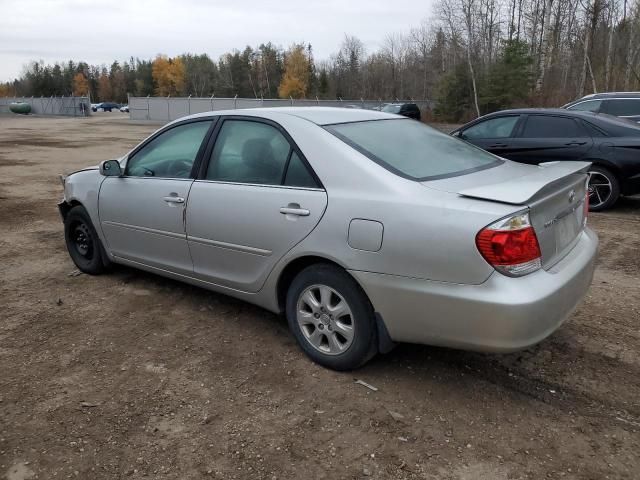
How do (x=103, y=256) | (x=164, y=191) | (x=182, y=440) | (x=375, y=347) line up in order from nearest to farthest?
(x=182, y=440) → (x=375, y=347) → (x=164, y=191) → (x=103, y=256)

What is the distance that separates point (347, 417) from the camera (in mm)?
2881

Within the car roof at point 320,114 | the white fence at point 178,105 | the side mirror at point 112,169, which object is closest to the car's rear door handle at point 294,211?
the car roof at point 320,114

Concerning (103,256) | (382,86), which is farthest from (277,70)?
(103,256)

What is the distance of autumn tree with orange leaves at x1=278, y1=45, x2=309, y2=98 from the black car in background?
6747cm

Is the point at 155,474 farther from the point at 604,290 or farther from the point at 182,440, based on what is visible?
the point at 604,290

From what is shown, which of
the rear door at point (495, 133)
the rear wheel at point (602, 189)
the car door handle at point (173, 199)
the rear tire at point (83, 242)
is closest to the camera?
the car door handle at point (173, 199)

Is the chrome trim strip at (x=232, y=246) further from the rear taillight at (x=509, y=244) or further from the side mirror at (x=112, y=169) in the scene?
the rear taillight at (x=509, y=244)

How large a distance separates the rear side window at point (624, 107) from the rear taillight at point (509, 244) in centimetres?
1020

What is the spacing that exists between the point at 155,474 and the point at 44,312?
2.43 metres

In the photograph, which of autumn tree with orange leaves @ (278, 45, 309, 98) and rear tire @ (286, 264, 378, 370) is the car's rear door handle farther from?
autumn tree with orange leaves @ (278, 45, 309, 98)

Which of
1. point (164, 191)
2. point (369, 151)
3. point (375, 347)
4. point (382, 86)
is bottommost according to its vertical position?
point (375, 347)

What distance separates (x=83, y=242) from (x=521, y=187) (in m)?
4.10

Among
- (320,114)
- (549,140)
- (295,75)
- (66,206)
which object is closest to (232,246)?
(320,114)

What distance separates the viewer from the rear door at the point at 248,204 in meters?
3.31
